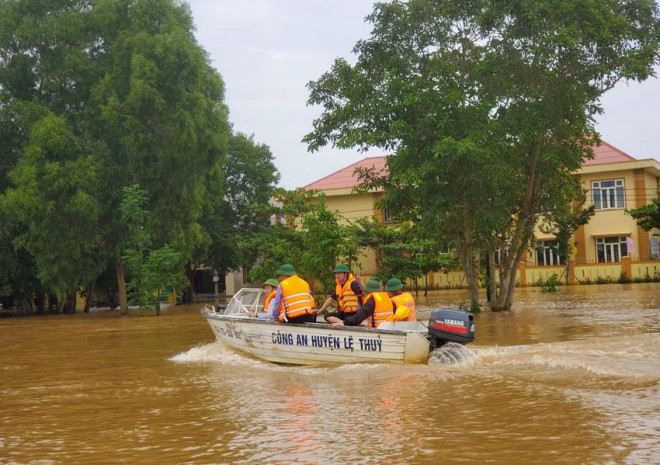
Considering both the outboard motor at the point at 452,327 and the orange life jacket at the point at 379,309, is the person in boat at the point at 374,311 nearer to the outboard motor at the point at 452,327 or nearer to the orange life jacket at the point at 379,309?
the orange life jacket at the point at 379,309

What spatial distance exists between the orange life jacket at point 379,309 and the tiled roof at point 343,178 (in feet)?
114

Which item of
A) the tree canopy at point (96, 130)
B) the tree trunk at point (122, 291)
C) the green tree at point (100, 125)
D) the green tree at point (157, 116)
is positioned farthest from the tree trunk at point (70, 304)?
the green tree at point (157, 116)

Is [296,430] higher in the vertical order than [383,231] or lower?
lower

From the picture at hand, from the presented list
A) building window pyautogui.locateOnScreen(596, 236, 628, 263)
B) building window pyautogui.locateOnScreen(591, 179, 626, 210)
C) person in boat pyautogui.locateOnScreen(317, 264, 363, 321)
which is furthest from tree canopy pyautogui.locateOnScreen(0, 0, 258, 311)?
building window pyautogui.locateOnScreen(596, 236, 628, 263)

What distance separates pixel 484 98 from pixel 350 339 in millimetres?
12187

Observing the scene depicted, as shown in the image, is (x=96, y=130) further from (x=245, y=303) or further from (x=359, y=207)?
(x=245, y=303)

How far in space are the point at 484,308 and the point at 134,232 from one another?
1456cm

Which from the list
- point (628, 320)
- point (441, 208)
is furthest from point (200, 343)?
point (628, 320)

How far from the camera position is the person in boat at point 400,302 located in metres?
12.3

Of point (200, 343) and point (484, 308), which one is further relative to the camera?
point (484, 308)

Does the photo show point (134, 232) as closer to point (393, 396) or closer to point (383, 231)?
point (383, 231)

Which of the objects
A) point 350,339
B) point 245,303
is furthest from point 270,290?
point 350,339

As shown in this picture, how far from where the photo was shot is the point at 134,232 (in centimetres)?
3138

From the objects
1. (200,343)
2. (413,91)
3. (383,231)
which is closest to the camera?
(200,343)
